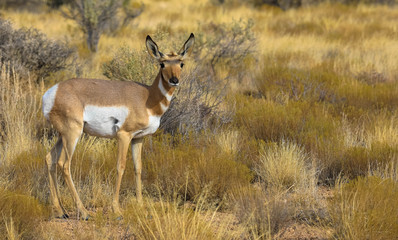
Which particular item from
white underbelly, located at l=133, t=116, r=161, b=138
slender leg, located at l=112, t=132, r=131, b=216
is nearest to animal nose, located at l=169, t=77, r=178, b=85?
white underbelly, located at l=133, t=116, r=161, b=138

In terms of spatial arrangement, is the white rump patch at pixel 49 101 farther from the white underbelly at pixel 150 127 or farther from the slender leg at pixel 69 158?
the white underbelly at pixel 150 127

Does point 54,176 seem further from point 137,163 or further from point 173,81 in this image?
point 173,81

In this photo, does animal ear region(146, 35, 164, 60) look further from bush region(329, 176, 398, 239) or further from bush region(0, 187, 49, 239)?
bush region(329, 176, 398, 239)

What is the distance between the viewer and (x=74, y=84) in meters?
4.53

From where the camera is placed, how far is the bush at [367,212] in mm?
3934

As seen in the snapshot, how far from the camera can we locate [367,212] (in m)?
4.03

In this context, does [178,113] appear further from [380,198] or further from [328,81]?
[328,81]

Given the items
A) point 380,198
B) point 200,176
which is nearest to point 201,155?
point 200,176

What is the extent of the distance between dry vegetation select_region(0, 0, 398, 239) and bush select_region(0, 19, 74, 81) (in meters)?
0.03

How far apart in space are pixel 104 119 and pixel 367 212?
236cm

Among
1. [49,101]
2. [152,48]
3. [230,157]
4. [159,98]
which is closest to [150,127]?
[159,98]

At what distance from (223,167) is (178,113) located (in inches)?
67.3

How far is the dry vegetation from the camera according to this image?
4.09 meters

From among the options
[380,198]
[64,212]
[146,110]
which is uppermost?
[146,110]
